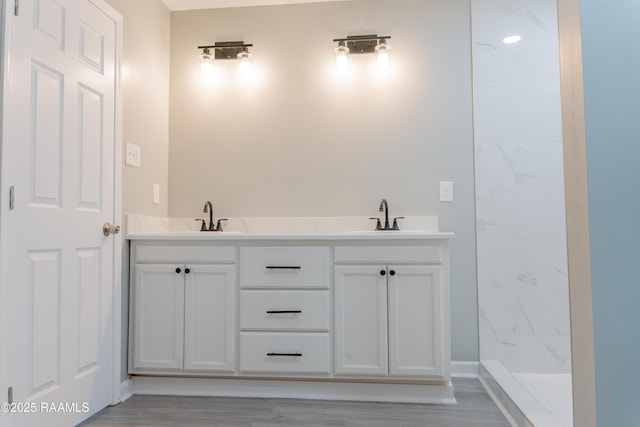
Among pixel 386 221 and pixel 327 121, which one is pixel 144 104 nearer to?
pixel 327 121

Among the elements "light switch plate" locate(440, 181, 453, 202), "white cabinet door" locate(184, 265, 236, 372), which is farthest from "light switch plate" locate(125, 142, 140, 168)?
"light switch plate" locate(440, 181, 453, 202)

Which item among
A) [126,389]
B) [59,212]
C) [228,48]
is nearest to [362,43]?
[228,48]

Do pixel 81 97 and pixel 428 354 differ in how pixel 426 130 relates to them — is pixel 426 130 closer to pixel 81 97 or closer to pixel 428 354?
pixel 428 354

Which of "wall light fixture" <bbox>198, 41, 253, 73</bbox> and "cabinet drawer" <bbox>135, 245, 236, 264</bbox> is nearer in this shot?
"cabinet drawer" <bbox>135, 245, 236, 264</bbox>

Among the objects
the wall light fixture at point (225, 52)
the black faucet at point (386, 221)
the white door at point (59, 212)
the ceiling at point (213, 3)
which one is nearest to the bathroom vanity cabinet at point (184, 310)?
the white door at point (59, 212)

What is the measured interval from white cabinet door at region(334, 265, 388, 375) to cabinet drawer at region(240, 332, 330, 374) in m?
0.09

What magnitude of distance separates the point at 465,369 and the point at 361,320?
2.89 ft

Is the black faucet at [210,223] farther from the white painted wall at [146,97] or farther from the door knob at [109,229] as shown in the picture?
the door knob at [109,229]

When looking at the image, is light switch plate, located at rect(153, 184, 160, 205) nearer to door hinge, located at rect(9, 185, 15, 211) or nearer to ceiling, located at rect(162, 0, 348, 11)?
door hinge, located at rect(9, 185, 15, 211)

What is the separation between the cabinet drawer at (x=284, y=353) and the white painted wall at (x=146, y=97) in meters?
1.02

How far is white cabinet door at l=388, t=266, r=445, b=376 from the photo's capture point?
1974 millimetres

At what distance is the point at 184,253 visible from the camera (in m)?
2.12

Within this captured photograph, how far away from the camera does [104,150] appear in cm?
194

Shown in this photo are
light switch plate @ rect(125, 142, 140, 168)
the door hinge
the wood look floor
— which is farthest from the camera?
light switch plate @ rect(125, 142, 140, 168)
